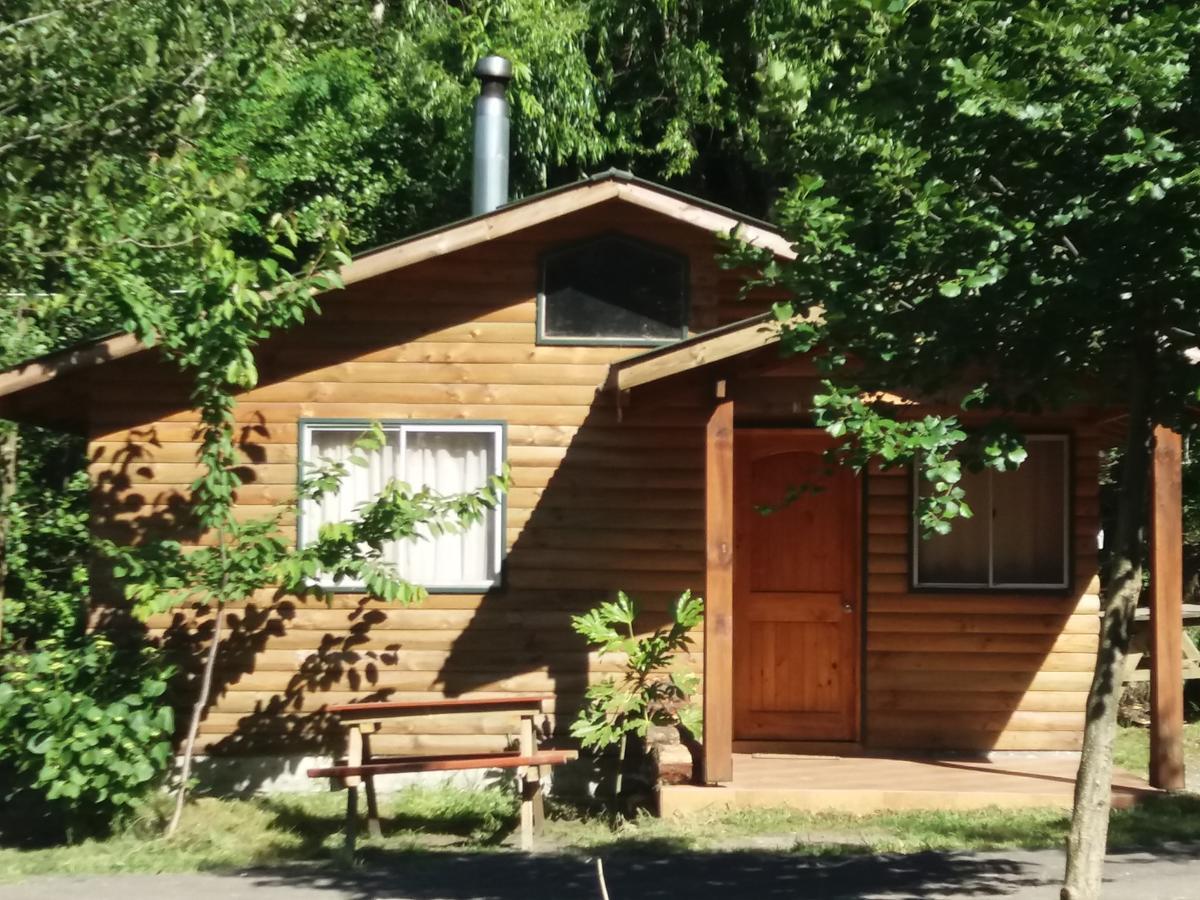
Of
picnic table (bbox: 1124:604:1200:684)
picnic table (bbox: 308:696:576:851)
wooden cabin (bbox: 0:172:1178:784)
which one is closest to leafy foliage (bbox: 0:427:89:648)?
wooden cabin (bbox: 0:172:1178:784)

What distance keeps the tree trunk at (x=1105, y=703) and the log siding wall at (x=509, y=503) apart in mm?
4697

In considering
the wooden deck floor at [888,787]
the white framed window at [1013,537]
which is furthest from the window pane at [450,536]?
the white framed window at [1013,537]

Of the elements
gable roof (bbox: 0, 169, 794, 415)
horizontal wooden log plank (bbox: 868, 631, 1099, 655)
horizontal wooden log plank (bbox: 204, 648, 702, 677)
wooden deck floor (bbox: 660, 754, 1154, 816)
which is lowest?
wooden deck floor (bbox: 660, 754, 1154, 816)

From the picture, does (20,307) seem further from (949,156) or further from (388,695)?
(949,156)

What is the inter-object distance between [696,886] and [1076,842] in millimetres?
2415

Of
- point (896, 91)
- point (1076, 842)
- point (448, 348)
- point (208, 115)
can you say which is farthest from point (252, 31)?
point (1076, 842)

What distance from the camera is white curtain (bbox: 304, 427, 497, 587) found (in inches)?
401

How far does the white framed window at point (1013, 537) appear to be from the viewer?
1041cm

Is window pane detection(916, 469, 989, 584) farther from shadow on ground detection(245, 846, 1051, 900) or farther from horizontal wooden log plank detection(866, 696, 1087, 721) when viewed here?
shadow on ground detection(245, 846, 1051, 900)

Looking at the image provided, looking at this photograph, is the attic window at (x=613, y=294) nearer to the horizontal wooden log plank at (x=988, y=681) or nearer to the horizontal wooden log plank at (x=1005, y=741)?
the horizontal wooden log plank at (x=988, y=681)

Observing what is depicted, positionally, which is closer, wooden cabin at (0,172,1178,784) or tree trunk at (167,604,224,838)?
tree trunk at (167,604,224,838)

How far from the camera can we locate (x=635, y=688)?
935cm

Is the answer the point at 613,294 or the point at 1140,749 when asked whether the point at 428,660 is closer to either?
the point at 613,294

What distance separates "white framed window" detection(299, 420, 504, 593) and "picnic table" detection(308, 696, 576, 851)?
1.17 metres
